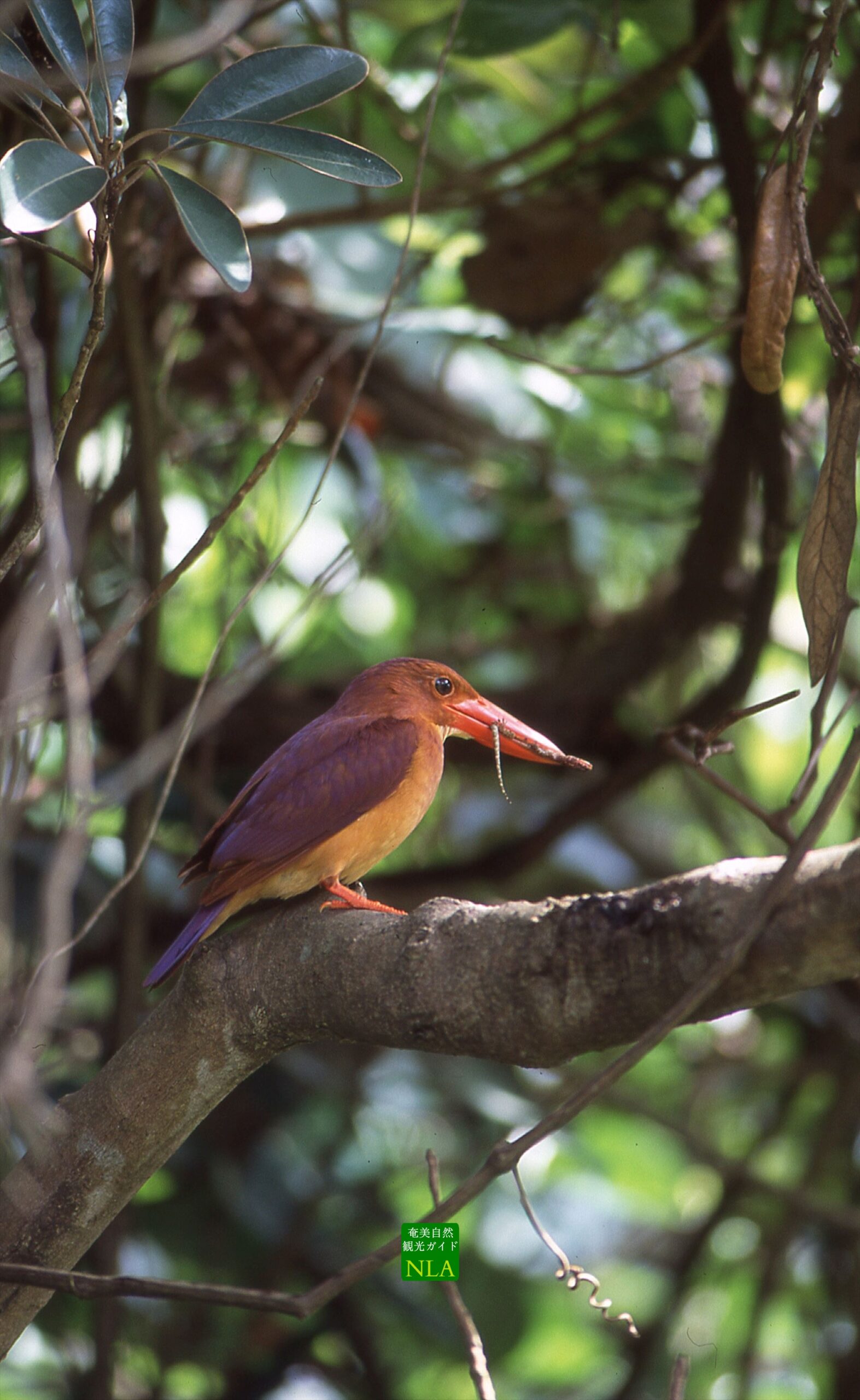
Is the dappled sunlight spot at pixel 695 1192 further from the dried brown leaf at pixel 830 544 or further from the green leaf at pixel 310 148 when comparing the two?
the green leaf at pixel 310 148

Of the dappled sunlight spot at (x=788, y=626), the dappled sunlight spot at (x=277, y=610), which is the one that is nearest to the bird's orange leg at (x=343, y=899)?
the dappled sunlight spot at (x=277, y=610)

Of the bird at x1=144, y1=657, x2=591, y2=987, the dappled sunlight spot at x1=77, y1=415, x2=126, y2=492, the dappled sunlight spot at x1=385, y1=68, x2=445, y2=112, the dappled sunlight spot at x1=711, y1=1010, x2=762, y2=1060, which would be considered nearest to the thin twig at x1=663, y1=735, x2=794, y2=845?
the bird at x1=144, y1=657, x2=591, y2=987

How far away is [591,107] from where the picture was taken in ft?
9.43

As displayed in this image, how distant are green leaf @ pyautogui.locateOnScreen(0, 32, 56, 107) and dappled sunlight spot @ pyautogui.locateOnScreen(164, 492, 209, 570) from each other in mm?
1880

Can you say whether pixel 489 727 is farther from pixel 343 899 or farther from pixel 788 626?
pixel 788 626

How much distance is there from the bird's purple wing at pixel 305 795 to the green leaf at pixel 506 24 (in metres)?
1.71

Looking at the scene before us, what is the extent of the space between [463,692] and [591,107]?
1628mm

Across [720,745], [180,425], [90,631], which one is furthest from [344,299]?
[720,745]

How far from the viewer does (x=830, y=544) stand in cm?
142

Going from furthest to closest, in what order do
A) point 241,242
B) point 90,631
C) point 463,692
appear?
point 90,631, point 463,692, point 241,242

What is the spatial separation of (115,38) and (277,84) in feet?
0.68

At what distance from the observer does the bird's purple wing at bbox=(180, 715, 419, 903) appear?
1729mm

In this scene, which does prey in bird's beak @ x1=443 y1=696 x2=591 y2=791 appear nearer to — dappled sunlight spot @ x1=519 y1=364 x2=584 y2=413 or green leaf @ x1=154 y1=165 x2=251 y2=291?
green leaf @ x1=154 y1=165 x2=251 y2=291

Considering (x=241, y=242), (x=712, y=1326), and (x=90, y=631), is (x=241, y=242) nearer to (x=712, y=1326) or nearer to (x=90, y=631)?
(x=90, y=631)
